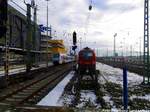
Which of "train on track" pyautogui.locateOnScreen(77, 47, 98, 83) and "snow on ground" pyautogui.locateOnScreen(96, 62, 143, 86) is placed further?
"snow on ground" pyautogui.locateOnScreen(96, 62, 143, 86)

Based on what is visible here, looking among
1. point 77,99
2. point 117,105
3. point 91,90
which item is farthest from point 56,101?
point 91,90

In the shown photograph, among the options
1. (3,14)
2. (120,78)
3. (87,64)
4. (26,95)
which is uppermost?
(3,14)

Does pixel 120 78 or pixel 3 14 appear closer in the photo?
pixel 3 14

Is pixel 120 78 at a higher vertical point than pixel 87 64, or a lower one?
lower

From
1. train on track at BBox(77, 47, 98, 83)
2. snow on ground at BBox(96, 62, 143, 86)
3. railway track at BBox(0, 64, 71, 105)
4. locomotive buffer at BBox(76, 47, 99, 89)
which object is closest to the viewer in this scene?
railway track at BBox(0, 64, 71, 105)

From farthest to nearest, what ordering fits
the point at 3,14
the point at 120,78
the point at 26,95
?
the point at 120,78 < the point at 3,14 < the point at 26,95

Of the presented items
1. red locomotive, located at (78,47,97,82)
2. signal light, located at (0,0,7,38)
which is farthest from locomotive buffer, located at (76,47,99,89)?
signal light, located at (0,0,7,38)

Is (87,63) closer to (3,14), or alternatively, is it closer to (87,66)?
(87,66)

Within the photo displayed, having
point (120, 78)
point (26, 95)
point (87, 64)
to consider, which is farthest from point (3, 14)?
point (120, 78)

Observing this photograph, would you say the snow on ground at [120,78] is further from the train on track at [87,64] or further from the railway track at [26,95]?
the railway track at [26,95]

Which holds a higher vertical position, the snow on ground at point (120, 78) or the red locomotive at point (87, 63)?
the red locomotive at point (87, 63)

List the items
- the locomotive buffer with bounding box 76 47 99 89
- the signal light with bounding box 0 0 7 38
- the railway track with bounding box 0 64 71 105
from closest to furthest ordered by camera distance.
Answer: the railway track with bounding box 0 64 71 105 → the signal light with bounding box 0 0 7 38 → the locomotive buffer with bounding box 76 47 99 89

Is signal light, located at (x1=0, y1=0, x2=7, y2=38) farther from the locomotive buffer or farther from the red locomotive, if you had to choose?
the red locomotive

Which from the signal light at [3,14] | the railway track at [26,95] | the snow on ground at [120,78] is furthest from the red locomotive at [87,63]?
the signal light at [3,14]
